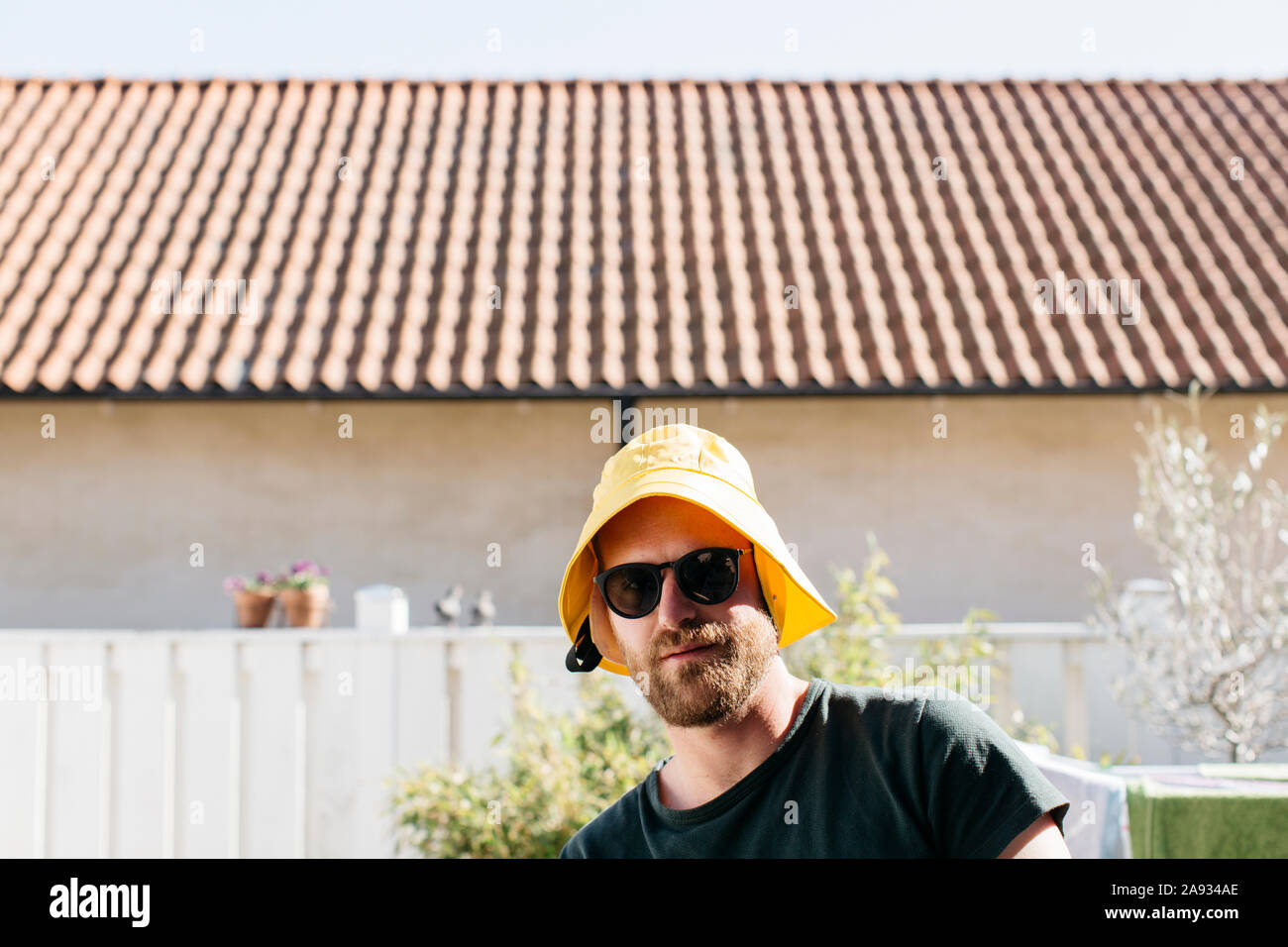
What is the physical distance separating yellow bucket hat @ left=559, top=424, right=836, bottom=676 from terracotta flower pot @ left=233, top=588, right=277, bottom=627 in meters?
5.20

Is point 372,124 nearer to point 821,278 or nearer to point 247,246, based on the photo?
point 247,246

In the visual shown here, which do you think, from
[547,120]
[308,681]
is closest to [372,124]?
[547,120]

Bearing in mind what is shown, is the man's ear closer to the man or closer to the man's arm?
the man

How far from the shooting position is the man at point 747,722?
5.14ft

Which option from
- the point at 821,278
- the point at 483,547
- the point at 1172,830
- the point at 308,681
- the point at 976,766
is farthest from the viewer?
the point at 821,278

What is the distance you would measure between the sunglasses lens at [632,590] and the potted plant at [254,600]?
212 inches

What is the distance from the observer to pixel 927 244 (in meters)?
8.73

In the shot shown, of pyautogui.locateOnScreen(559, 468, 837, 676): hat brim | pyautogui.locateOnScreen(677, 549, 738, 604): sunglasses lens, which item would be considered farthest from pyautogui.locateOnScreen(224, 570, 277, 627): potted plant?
→ pyautogui.locateOnScreen(677, 549, 738, 604): sunglasses lens

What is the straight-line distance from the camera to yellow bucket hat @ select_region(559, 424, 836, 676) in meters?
1.74

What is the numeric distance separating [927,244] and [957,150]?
1660mm

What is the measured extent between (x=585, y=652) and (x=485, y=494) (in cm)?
575

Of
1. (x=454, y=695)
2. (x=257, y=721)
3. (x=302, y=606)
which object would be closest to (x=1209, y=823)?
(x=454, y=695)

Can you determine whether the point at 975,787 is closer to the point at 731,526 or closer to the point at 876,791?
the point at 876,791

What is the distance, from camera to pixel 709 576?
5.76ft
